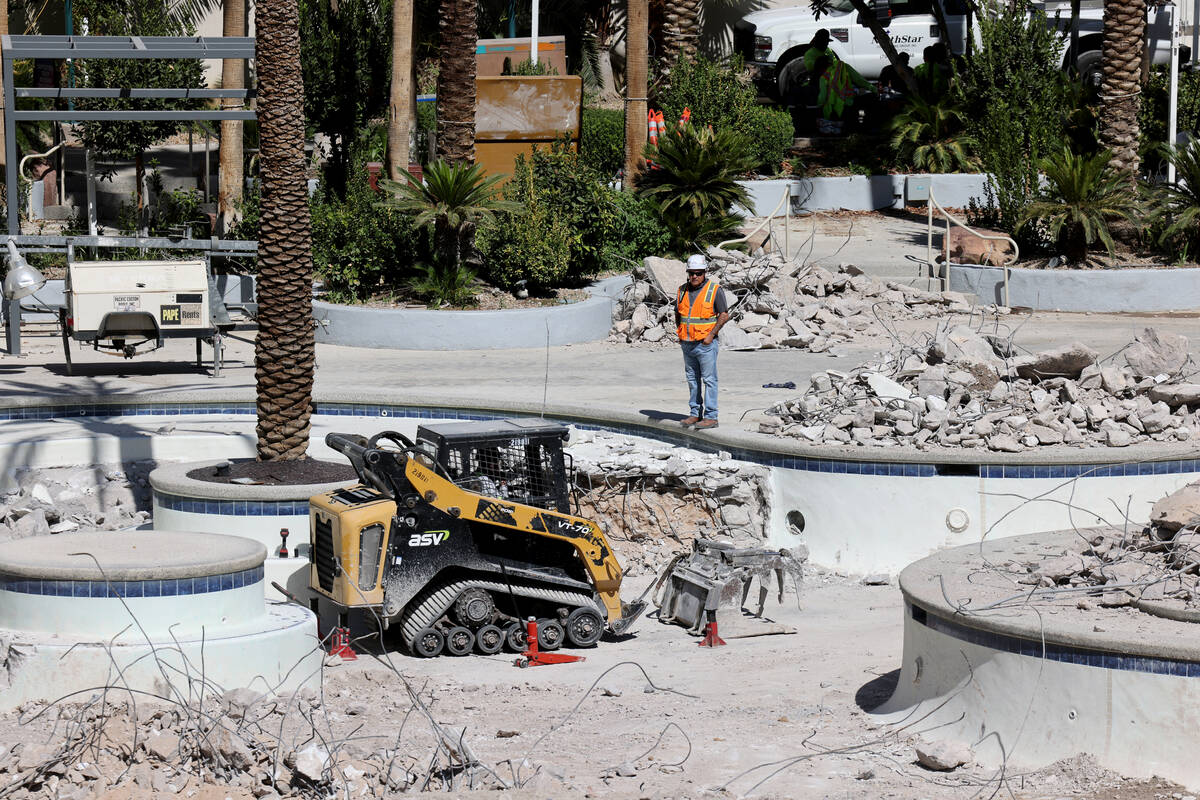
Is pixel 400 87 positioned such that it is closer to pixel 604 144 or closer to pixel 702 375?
pixel 604 144

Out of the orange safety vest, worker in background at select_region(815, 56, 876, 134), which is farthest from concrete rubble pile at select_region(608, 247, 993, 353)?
worker in background at select_region(815, 56, 876, 134)

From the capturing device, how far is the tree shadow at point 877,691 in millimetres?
9188

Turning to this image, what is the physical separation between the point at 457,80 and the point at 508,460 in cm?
986

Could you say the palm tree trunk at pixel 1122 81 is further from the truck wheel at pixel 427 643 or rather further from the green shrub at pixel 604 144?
the truck wheel at pixel 427 643

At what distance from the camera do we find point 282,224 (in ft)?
39.8

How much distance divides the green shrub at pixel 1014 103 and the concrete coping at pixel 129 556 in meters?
15.1

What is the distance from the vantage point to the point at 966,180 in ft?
85.0

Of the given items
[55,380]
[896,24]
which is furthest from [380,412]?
[896,24]

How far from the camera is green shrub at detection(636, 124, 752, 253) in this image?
2209cm

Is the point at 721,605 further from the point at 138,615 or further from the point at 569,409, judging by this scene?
the point at 138,615

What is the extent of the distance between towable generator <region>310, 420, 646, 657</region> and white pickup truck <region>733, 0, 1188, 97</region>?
64.9ft

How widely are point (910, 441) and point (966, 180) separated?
46.6 ft

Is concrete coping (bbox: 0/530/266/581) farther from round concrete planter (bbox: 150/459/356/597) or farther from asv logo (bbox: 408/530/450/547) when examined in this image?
round concrete planter (bbox: 150/459/356/597)

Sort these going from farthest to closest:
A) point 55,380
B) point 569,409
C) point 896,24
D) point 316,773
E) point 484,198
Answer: point 896,24
point 484,198
point 55,380
point 569,409
point 316,773
